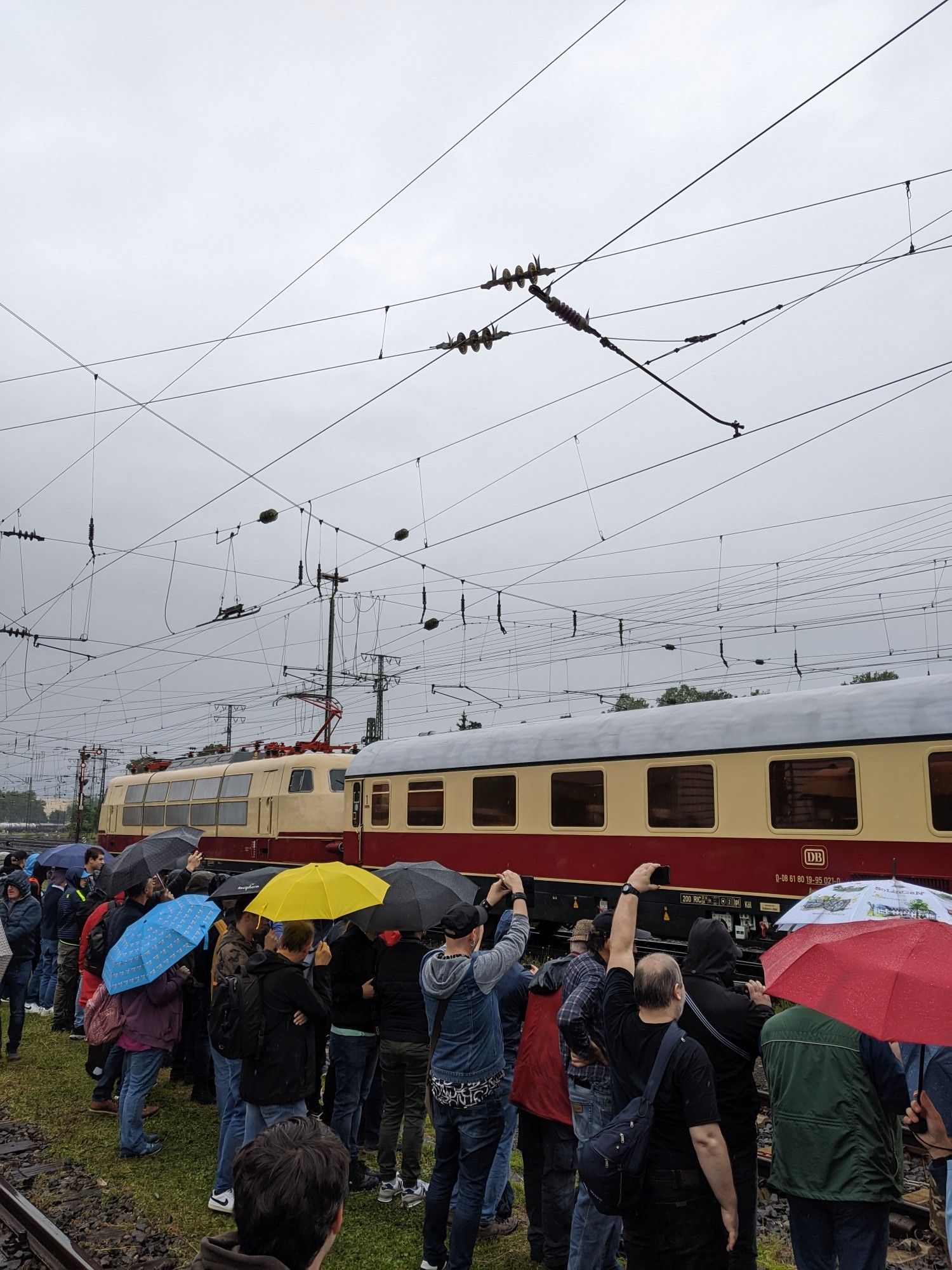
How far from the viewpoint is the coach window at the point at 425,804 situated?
16484mm

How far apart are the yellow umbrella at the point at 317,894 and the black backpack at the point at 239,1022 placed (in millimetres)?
469

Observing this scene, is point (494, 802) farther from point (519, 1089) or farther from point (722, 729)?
point (519, 1089)

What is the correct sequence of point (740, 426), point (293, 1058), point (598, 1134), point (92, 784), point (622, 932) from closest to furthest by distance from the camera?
point (598, 1134)
point (622, 932)
point (293, 1058)
point (740, 426)
point (92, 784)

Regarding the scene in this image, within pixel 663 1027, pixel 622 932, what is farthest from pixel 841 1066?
pixel 622 932

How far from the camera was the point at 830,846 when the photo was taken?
1114cm

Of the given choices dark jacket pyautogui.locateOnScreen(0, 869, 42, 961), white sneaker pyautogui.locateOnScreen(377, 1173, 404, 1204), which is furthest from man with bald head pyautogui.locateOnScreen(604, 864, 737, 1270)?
dark jacket pyautogui.locateOnScreen(0, 869, 42, 961)

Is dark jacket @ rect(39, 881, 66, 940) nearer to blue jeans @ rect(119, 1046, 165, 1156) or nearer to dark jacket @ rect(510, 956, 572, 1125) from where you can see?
blue jeans @ rect(119, 1046, 165, 1156)

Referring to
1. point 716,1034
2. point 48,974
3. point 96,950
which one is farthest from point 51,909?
point 716,1034

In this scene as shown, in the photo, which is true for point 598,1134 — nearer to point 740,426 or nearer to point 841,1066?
point 841,1066

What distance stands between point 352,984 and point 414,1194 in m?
1.30

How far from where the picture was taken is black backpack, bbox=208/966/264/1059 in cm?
520

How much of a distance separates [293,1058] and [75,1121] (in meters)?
3.35

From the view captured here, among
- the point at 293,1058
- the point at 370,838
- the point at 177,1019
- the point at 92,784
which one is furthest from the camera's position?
the point at 92,784

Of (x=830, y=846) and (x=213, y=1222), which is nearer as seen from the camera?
(x=213, y=1222)
